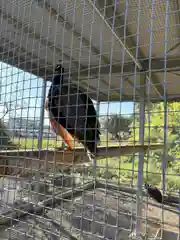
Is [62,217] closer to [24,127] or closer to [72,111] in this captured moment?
[24,127]

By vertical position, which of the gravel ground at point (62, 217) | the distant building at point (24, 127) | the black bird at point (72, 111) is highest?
the black bird at point (72, 111)

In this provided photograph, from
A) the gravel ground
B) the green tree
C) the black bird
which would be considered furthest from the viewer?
the black bird

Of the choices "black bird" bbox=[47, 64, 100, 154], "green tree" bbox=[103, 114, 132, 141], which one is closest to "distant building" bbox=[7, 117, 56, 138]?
"black bird" bbox=[47, 64, 100, 154]

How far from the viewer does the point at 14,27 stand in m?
1.56

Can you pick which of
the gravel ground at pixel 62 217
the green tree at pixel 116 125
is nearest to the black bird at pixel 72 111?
the green tree at pixel 116 125

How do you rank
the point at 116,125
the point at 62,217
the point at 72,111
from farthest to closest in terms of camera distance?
the point at 72,111 → the point at 116,125 → the point at 62,217

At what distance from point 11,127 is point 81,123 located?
0.49 metres

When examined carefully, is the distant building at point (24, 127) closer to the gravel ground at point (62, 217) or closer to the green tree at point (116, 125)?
the gravel ground at point (62, 217)

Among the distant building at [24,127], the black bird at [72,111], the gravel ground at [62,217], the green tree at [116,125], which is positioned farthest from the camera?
the black bird at [72,111]

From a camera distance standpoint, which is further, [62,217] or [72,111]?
[72,111]

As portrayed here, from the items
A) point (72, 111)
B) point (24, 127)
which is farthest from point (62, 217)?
point (72, 111)

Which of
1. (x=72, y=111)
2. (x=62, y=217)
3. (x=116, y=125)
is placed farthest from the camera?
(x=72, y=111)

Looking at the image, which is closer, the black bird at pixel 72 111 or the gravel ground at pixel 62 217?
the gravel ground at pixel 62 217

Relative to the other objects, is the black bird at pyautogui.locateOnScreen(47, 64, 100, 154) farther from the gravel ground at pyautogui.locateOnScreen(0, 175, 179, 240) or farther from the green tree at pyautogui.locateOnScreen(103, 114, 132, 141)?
the gravel ground at pyautogui.locateOnScreen(0, 175, 179, 240)
